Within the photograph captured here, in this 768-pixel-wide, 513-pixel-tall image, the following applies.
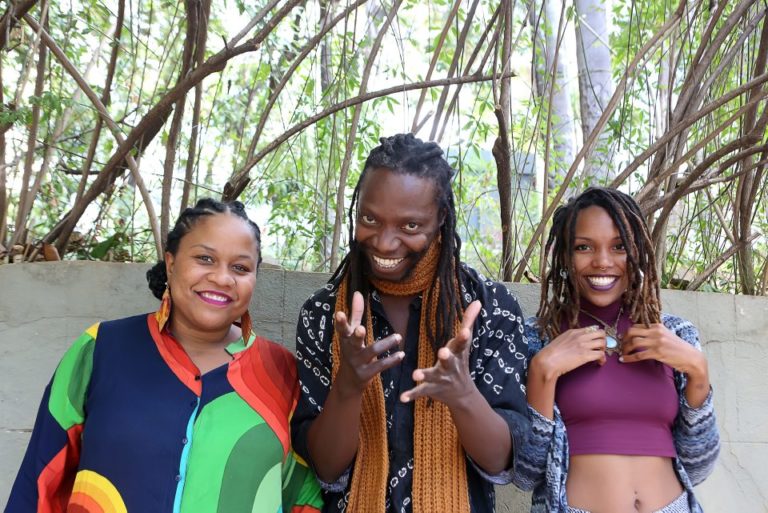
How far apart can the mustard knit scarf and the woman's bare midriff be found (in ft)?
1.21

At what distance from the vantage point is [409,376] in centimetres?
228

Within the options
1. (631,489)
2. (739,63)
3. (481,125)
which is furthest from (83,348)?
(739,63)

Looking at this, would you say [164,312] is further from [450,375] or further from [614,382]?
[614,382]

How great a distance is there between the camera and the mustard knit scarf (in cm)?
215

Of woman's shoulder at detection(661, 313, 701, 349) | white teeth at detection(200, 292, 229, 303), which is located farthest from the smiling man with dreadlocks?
woman's shoulder at detection(661, 313, 701, 349)

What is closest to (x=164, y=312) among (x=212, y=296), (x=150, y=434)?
(x=212, y=296)

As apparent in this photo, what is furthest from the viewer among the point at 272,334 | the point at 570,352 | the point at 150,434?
the point at 272,334

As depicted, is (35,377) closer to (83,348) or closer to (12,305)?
(12,305)

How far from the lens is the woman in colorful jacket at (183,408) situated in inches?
83.2

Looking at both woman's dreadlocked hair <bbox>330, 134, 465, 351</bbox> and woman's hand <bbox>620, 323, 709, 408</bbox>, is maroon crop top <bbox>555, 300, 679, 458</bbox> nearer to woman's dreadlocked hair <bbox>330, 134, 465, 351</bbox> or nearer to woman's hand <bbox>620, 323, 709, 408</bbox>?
woman's hand <bbox>620, 323, 709, 408</bbox>

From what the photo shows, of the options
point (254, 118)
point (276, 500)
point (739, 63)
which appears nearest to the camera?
point (276, 500)

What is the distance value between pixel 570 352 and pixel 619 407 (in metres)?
0.21

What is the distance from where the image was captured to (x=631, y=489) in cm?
229

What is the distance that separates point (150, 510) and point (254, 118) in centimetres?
419
